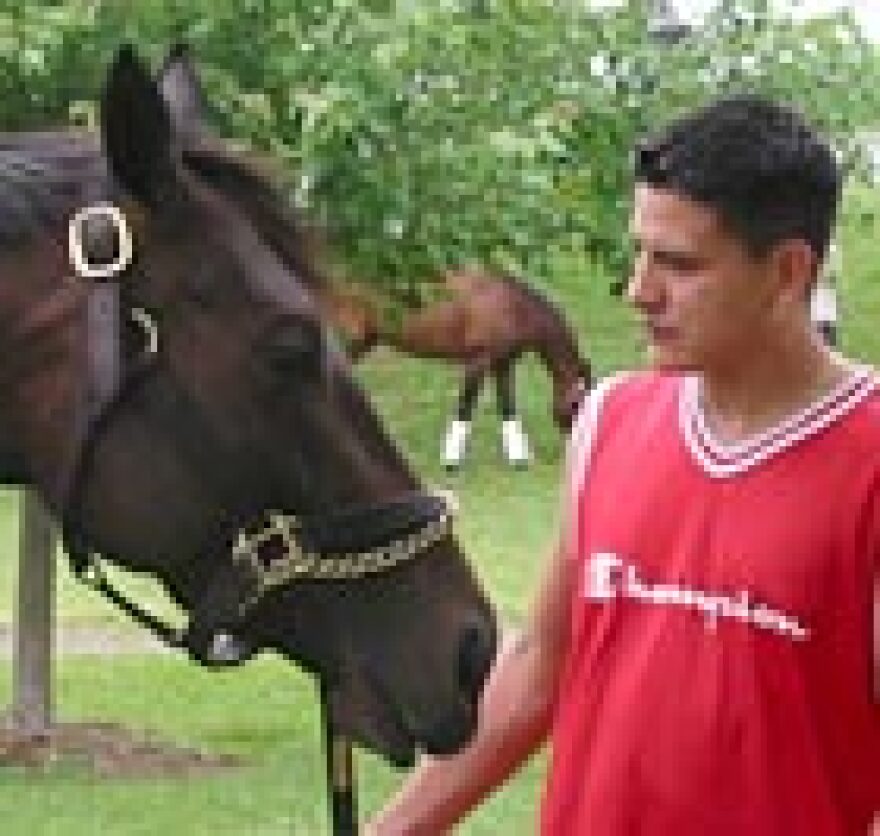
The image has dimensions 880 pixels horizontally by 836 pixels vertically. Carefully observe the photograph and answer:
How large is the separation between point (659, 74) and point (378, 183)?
1786mm

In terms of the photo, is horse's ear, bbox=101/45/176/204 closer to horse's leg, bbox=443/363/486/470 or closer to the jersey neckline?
the jersey neckline

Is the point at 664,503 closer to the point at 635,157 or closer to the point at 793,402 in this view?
the point at 793,402

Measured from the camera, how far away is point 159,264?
364cm

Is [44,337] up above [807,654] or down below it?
above

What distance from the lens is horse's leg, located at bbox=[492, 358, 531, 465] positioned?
20188mm

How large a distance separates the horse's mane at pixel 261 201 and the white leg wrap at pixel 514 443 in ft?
53.8

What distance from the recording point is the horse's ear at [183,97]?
148 inches

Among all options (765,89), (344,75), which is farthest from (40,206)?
(765,89)

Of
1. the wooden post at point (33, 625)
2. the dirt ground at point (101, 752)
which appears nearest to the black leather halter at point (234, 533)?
the dirt ground at point (101, 752)

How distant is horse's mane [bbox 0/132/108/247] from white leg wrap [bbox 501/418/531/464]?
16.5 m

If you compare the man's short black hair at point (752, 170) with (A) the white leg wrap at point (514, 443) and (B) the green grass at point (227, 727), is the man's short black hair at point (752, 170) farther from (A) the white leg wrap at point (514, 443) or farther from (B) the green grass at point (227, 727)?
(A) the white leg wrap at point (514, 443)

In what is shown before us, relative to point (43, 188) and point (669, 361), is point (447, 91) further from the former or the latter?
point (669, 361)

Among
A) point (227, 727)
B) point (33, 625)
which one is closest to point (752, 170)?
point (33, 625)

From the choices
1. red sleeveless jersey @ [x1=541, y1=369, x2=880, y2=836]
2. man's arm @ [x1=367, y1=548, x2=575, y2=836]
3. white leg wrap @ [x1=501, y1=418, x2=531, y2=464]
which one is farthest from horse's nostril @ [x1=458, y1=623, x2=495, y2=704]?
white leg wrap @ [x1=501, y1=418, x2=531, y2=464]
